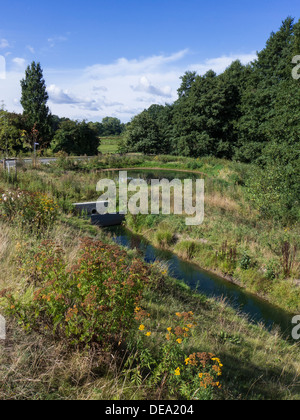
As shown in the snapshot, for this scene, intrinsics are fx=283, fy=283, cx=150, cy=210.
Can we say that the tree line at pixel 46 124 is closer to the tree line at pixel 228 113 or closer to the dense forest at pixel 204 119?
the dense forest at pixel 204 119

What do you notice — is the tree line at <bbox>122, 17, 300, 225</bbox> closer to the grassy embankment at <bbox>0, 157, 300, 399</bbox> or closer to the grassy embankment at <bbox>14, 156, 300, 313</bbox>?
the grassy embankment at <bbox>14, 156, 300, 313</bbox>

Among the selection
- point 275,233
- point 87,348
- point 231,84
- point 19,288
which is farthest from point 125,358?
point 231,84

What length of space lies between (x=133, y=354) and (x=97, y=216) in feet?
27.1

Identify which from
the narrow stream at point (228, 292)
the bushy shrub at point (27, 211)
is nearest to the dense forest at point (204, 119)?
the narrow stream at point (228, 292)

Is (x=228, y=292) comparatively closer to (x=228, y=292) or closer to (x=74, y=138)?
(x=228, y=292)

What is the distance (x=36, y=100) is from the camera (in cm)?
2803

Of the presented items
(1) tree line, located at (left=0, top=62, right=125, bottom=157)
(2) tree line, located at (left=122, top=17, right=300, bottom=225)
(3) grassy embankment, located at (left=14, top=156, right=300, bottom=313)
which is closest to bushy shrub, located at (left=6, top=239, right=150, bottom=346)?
(3) grassy embankment, located at (left=14, top=156, right=300, bottom=313)

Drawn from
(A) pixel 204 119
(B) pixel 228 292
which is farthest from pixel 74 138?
(B) pixel 228 292

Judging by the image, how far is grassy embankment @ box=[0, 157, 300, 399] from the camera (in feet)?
7.04

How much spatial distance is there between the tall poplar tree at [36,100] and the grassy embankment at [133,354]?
2455 cm
